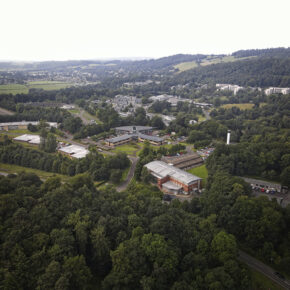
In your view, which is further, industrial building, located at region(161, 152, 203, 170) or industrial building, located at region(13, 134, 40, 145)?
industrial building, located at region(13, 134, 40, 145)

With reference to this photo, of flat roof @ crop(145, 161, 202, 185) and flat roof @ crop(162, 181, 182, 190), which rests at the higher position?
flat roof @ crop(145, 161, 202, 185)

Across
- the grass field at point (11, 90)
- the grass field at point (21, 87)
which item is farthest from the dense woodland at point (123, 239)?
the grass field at point (21, 87)

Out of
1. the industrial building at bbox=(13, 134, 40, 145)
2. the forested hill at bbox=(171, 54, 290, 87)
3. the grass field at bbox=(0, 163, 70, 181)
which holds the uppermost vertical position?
the forested hill at bbox=(171, 54, 290, 87)

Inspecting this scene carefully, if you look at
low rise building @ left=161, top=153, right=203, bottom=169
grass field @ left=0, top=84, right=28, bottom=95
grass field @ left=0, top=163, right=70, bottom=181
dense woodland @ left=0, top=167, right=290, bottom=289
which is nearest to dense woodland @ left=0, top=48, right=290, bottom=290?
dense woodland @ left=0, top=167, right=290, bottom=289

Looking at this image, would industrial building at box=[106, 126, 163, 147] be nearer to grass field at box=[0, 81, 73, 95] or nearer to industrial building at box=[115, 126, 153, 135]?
industrial building at box=[115, 126, 153, 135]

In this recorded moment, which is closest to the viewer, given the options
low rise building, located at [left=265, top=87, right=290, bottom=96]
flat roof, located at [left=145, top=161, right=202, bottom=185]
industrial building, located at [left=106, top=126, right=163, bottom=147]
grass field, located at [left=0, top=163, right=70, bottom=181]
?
flat roof, located at [left=145, top=161, right=202, bottom=185]
